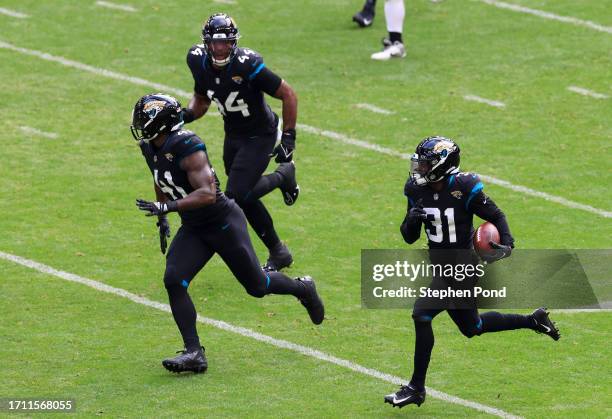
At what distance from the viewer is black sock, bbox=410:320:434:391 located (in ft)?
29.5

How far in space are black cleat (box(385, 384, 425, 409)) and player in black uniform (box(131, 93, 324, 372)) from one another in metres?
1.36

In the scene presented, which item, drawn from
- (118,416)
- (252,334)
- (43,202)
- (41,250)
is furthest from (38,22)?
(118,416)

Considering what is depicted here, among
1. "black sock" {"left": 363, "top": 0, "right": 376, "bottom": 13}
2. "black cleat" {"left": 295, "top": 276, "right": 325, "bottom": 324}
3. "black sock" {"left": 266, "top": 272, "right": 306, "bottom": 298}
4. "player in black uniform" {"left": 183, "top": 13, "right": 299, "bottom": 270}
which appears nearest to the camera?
"black sock" {"left": 266, "top": 272, "right": 306, "bottom": 298}

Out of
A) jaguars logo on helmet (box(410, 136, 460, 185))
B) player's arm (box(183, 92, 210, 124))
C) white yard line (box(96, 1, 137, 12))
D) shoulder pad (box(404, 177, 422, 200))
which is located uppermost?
jaguars logo on helmet (box(410, 136, 460, 185))

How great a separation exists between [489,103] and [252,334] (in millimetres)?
5792

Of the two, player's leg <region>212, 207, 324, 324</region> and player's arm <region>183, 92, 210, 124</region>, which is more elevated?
player's arm <region>183, 92, 210, 124</region>

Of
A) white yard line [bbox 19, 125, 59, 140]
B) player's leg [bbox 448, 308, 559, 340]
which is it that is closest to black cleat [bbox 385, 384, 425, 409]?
player's leg [bbox 448, 308, 559, 340]

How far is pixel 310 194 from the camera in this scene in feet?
43.4

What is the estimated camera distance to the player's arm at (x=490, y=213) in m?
9.09

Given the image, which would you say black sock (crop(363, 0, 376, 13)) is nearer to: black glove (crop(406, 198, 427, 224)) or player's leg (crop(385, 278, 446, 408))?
black glove (crop(406, 198, 427, 224))

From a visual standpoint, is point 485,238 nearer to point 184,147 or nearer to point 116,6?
point 184,147

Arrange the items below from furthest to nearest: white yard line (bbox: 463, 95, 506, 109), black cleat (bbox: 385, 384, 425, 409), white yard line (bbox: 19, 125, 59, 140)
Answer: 1. white yard line (bbox: 463, 95, 506, 109)
2. white yard line (bbox: 19, 125, 59, 140)
3. black cleat (bbox: 385, 384, 425, 409)

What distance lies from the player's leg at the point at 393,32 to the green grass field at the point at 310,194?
203 millimetres

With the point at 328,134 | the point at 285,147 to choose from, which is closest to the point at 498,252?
the point at 285,147
